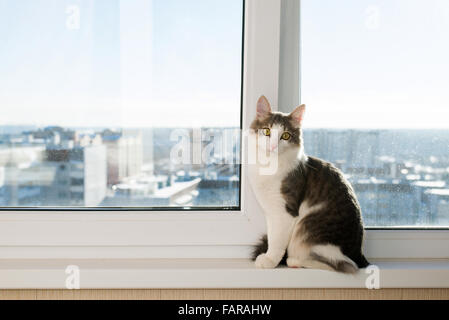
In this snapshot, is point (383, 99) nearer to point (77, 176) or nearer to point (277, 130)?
point (277, 130)

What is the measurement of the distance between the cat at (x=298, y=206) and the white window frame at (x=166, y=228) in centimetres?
13

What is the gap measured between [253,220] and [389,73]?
1.93 ft

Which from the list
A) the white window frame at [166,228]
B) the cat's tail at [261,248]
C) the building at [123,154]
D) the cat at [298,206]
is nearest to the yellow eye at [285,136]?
the cat at [298,206]

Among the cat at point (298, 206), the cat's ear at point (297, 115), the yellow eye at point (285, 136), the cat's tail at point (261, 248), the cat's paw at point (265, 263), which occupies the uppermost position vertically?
the cat's ear at point (297, 115)

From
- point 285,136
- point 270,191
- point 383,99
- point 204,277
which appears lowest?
point 204,277

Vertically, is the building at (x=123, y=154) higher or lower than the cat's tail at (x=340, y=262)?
higher

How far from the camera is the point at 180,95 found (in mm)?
1323

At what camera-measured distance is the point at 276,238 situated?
1162 mm

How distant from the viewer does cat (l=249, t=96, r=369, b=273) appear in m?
1.15

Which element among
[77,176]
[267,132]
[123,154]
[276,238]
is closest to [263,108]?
[267,132]

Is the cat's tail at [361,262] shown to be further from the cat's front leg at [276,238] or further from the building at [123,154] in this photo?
the building at [123,154]

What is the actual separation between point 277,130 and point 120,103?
0.48 m

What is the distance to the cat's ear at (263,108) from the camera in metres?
1.17

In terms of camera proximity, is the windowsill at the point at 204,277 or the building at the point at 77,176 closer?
the windowsill at the point at 204,277
